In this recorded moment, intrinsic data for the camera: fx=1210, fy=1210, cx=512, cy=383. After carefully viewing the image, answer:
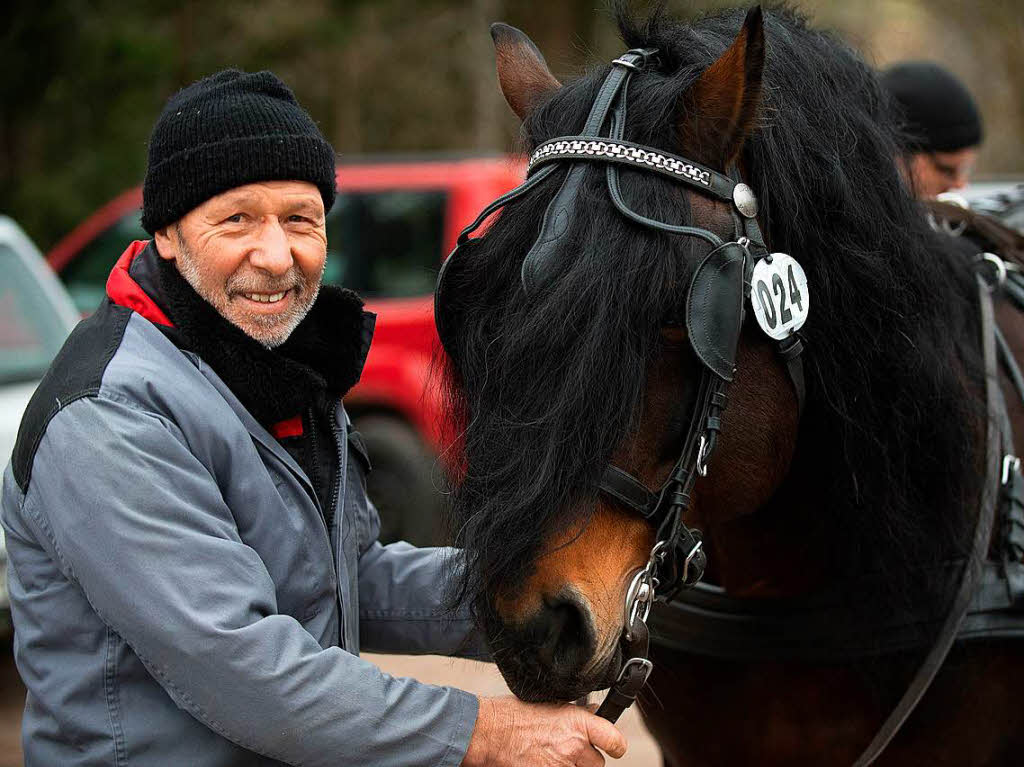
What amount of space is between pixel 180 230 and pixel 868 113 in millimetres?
1144

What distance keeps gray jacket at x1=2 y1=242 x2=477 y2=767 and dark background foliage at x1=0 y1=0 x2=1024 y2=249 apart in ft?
3.35

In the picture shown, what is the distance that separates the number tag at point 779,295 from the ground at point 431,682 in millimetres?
2589

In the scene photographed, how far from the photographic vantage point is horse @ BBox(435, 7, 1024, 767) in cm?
156

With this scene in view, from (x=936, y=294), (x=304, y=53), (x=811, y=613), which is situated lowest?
(x=304, y=53)

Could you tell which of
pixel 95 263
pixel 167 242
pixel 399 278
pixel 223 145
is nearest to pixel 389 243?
pixel 399 278

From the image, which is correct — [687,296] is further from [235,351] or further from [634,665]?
[235,351]

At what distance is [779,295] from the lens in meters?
1.72

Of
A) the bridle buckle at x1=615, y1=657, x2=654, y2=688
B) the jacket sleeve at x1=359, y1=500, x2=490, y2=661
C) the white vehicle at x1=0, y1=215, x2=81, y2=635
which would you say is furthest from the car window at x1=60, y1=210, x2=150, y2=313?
the bridle buckle at x1=615, y1=657, x2=654, y2=688

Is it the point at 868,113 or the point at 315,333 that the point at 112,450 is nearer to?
the point at 315,333

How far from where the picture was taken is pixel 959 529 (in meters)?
2.13

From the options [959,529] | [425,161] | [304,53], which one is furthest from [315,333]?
[304,53]

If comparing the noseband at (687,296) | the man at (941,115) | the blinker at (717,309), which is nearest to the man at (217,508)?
the noseband at (687,296)

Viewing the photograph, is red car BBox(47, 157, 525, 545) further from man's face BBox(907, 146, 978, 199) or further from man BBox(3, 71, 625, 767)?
man BBox(3, 71, 625, 767)

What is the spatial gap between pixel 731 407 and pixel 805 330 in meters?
0.21
